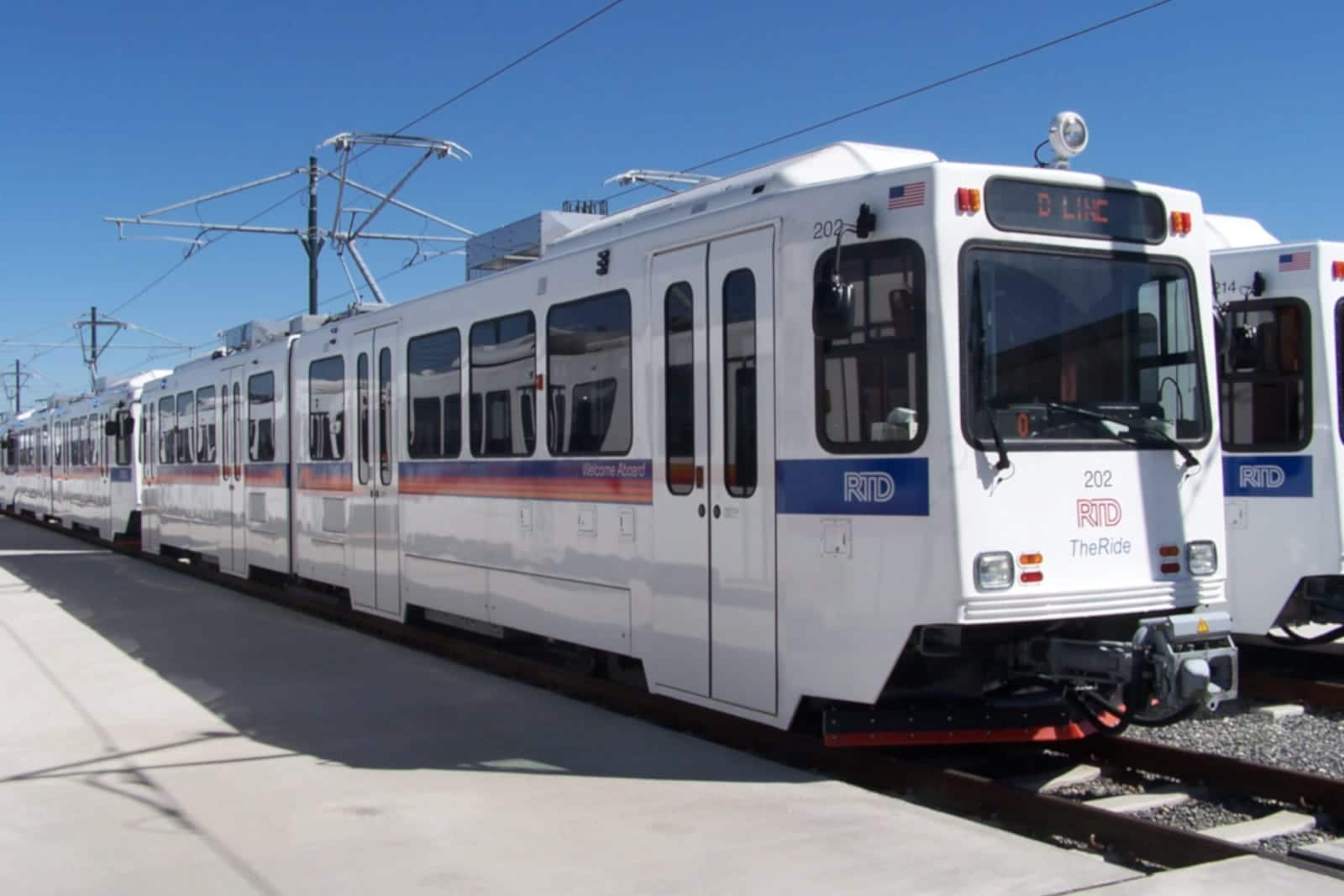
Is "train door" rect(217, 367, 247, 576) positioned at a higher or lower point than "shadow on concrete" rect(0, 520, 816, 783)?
higher

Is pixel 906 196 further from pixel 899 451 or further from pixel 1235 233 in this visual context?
pixel 1235 233

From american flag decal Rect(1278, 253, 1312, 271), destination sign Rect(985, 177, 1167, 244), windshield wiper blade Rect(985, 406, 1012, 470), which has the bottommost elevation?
windshield wiper blade Rect(985, 406, 1012, 470)

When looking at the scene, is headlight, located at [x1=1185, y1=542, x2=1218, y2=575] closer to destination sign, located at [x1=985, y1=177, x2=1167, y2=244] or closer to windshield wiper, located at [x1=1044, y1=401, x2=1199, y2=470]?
windshield wiper, located at [x1=1044, y1=401, x2=1199, y2=470]

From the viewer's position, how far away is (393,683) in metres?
9.85

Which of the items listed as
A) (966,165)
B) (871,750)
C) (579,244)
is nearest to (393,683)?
(579,244)

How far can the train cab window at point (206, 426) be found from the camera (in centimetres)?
1778

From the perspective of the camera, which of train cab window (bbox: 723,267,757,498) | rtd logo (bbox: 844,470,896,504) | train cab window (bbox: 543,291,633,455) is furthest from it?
train cab window (bbox: 543,291,633,455)

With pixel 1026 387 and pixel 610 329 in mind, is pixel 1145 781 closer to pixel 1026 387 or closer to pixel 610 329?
pixel 1026 387

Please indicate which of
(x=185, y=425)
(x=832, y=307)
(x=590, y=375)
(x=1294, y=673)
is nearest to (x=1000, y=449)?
(x=832, y=307)

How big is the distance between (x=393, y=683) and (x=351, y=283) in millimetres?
13045

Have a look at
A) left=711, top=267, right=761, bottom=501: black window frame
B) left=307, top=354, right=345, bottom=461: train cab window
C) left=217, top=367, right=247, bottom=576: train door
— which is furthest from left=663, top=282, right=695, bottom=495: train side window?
left=217, top=367, right=247, bottom=576: train door

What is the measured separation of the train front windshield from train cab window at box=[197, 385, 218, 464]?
1364cm

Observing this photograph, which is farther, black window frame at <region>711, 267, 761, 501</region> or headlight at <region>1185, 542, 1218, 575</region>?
black window frame at <region>711, 267, 761, 501</region>

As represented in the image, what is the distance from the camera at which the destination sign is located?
646 cm
